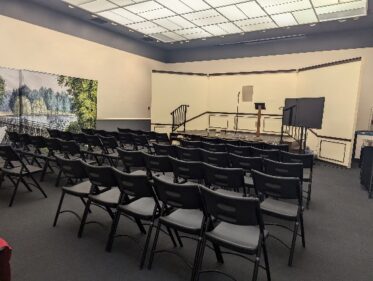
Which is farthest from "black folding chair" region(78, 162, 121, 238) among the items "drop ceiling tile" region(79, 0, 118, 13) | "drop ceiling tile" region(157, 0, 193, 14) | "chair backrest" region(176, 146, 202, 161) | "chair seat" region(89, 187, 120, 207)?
"drop ceiling tile" region(79, 0, 118, 13)

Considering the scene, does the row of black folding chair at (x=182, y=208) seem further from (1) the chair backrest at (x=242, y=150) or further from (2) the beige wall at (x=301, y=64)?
(2) the beige wall at (x=301, y=64)

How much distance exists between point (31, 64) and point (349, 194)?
28.3 feet

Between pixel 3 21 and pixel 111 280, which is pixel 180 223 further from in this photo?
pixel 3 21

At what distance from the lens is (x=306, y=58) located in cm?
970

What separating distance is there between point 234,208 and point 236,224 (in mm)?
165

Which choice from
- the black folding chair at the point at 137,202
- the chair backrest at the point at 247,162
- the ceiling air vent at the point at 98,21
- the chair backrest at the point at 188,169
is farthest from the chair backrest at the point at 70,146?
the ceiling air vent at the point at 98,21

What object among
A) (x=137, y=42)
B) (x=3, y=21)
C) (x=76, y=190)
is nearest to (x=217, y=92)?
(x=137, y=42)

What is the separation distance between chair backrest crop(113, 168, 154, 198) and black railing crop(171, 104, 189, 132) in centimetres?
798

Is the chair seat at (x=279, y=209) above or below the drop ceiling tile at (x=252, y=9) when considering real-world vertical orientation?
below

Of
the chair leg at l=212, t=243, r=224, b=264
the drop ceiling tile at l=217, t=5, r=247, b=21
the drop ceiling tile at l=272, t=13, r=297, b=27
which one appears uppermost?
the drop ceiling tile at l=272, t=13, r=297, b=27

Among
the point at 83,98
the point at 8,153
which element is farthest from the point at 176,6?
the point at 8,153

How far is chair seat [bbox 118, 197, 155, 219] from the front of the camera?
2.48m

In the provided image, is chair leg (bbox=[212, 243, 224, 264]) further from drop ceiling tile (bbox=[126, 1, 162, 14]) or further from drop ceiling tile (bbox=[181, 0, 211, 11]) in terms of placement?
drop ceiling tile (bbox=[126, 1, 162, 14])

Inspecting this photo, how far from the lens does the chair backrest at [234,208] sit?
1.87 m
